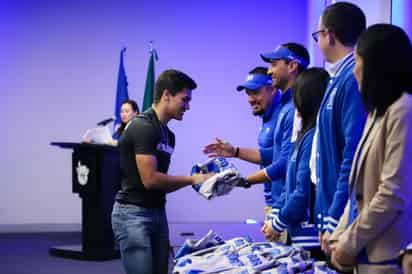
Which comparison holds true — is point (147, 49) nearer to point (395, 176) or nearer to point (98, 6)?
point (98, 6)

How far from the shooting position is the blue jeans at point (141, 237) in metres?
3.12

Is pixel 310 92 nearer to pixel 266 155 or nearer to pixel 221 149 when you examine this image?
pixel 266 155

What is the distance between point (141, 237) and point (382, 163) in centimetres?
147

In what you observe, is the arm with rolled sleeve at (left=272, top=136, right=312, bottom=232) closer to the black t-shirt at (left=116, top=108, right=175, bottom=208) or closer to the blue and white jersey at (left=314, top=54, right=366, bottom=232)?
the blue and white jersey at (left=314, top=54, right=366, bottom=232)

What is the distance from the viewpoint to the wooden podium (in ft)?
20.0

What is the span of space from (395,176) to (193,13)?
21.6 feet

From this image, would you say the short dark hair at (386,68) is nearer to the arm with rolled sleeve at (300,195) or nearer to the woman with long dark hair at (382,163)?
the woman with long dark hair at (382,163)

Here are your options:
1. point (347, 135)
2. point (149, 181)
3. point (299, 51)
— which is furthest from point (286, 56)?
point (347, 135)

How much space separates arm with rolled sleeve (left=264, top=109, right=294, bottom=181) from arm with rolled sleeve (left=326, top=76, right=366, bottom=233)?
89 centimetres

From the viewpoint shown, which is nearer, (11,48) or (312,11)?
(312,11)

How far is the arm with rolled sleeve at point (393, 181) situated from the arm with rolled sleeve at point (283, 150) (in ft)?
4.04

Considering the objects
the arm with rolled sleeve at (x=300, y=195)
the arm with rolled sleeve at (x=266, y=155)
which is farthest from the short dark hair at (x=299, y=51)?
the arm with rolled sleeve at (x=300, y=195)

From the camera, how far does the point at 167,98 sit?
3.30m

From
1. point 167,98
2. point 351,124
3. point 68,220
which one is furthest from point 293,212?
point 68,220
